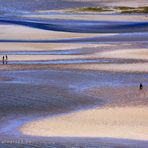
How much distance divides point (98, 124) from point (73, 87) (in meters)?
5.67

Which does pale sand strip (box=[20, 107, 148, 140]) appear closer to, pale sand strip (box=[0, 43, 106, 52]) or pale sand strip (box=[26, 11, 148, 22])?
pale sand strip (box=[0, 43, 106, 52])

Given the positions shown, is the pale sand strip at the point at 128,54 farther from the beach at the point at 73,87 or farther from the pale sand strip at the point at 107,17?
the pale sand strip at the point at 107,17

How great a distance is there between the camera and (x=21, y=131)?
58.5 feet

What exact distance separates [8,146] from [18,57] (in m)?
16.1

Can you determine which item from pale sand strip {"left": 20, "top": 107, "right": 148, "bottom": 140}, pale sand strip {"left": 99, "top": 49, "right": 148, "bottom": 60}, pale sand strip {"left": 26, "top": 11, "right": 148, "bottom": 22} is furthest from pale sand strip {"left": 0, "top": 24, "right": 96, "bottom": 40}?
pale sand strip {"left": 20, "top": 107, "right": 148, "bottom": 140}

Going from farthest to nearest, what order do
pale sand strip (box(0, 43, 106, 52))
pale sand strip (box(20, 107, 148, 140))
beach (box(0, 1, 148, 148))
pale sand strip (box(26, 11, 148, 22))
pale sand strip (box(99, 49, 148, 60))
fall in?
pale sand strip (box(26, 11, 148, 22)) < pale sand strip (box(0, 43, 106, 52)) < pale sand strip (box(99, 49, 148, 60)) < pale sand strip (box(20, 107, 148, 140)) < beach (box(0, 1, 148, 148))

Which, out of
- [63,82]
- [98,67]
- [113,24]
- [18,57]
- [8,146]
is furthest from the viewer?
Result: [113,24]

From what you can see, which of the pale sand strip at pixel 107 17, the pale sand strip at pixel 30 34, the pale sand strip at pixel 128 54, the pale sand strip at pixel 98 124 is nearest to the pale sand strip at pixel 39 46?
the pale sand strip at pixel 128 54

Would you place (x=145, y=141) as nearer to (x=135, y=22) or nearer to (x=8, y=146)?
(x=8, y=146)

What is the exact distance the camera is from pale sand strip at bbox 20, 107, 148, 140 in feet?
57.9

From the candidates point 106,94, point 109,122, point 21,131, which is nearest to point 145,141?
point 109,122

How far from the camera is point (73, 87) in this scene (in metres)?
24.3

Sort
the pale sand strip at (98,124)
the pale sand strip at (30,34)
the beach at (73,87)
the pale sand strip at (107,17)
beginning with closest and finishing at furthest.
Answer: the beach at (73,87) < the pale sand strip at (98,124) < the pale sand strip at (30,34) < the pale sand strip at (107,17)

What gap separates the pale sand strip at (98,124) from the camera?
17.7m
